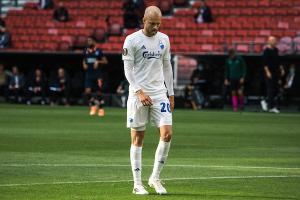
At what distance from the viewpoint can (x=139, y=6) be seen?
41531 mm

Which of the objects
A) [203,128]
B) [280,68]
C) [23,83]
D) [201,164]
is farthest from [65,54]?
[201,164]

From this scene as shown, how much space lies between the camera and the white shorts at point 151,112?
11.8m

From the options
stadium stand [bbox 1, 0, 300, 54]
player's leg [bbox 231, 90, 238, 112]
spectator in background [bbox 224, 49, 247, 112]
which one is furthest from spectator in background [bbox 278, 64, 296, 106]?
player's leg [bbox 231, 90, 238, 112]

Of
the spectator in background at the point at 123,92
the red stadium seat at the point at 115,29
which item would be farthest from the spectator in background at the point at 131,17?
the spectator in background at the point at 123,92

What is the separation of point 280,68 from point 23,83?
11.4 meters

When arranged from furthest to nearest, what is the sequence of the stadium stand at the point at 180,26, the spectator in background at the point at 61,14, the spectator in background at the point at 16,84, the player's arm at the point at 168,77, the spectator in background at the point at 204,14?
the spectator in background at the point at 61,14 → the spectator in background at the point at 16,84 → the spectator in background at the point at 204,14 → the stadium stand at the point at 180,26 → the player's arm at the point at 168,77

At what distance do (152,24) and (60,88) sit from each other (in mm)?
27865

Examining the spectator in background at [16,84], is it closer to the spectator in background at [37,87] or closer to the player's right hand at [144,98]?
the spectator in background at [37,87]

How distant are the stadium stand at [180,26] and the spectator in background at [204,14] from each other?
0.24m

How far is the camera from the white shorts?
11782mm

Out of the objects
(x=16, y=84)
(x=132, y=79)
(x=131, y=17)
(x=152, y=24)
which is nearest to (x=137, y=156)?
(x=132, y=79)

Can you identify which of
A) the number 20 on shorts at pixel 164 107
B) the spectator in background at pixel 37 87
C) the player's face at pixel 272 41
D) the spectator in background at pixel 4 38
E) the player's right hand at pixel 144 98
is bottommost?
the spectator in background at pixel 37 87

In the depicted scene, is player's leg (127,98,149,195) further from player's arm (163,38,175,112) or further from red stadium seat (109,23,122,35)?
red stadium seat (109,23,122,35)

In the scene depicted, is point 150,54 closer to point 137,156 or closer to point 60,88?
point 137,156
